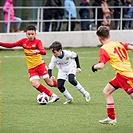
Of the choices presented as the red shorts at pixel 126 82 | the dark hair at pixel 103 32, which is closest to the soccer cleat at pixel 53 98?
the red shorts at pixel 126 82

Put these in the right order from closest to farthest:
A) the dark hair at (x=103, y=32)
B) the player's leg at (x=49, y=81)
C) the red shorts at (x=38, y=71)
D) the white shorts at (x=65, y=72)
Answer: the dark hair at (x=103, y=32)
the white shorts at (x=65, y=72)
the red shorts at (x=38, y=71)
the player's leg at (x=49, y=81)

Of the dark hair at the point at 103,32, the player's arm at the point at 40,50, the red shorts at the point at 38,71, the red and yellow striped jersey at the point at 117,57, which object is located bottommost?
the red shorts at the point at 38,71

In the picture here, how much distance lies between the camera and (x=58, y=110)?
12562 mm

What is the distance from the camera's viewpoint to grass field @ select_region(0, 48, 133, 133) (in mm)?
10664

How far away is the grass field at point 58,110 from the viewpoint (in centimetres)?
1066

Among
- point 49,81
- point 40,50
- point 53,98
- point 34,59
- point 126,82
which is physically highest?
point 40,50

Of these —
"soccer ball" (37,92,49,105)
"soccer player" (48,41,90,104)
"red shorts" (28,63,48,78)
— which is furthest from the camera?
"red shorts" (28,63,48,78)

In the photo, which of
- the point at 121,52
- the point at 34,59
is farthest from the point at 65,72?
the point at 121,52

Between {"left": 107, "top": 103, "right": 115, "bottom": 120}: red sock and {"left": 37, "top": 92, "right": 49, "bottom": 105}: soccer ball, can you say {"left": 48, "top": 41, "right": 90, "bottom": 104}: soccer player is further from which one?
{"left": 107, "top": 103, "right": 115, "bottom": 120}: red sock

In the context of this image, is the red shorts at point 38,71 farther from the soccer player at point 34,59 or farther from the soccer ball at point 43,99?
the soccer ball at point 43,99

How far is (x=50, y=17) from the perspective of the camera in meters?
25.9

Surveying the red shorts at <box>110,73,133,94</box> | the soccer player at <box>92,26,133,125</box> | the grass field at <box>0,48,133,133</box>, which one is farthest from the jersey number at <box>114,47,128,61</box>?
the grass field at <box>0,48,133,133</box>

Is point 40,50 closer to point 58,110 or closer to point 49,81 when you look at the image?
point 49,81

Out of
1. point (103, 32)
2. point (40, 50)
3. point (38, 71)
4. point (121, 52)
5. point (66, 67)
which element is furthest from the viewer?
point (38, 71)
